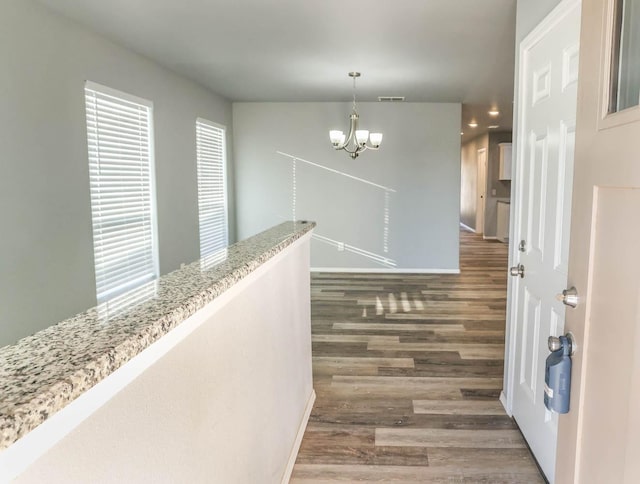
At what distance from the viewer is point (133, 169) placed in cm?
391

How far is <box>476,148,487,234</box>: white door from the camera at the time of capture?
1035 centimetres

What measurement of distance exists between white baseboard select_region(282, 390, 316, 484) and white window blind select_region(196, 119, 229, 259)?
3119mm

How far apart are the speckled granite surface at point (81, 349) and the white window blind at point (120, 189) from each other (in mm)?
2624

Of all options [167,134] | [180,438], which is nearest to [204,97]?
[167,134]

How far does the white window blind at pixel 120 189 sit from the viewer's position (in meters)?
3.39

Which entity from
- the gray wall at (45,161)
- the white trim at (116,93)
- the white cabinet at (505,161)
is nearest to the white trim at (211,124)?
the white trim at (116,93)

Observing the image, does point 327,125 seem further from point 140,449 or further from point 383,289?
point 140,449

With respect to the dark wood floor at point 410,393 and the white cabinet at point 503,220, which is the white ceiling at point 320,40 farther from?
the white cabinet at point 503,220

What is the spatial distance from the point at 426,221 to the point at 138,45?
4.40 metres

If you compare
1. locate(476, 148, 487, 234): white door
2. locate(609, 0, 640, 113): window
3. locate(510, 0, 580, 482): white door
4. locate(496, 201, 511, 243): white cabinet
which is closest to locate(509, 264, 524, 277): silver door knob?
locate(510, 0, 580, 482): white door

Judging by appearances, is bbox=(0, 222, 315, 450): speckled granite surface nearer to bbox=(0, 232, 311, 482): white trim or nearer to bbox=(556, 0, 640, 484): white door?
bbox=(0, 232, 311, 482): white trim

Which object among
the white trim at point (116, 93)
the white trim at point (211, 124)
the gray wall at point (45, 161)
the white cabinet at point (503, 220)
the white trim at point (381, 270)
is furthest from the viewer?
the white cabinet at point (503, 220)

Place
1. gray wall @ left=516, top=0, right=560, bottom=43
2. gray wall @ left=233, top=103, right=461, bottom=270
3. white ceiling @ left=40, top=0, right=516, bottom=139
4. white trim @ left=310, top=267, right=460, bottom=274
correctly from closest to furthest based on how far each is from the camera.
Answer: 1. gray wall @ left=516, top=0, right=560, bottom=43
2. white ceiling @ left=40, top=0, right=516, bottom=139
3. gray wall @ left=233, top=103, right=461, bottom=270
4. white trim @ left=310, top=267, right=460, bottom=274

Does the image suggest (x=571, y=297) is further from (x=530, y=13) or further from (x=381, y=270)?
(x=381, y=270)
